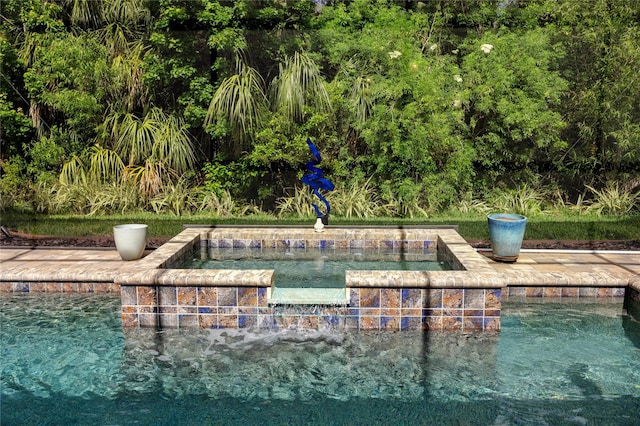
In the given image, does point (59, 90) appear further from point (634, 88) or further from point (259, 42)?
point (634, 88)

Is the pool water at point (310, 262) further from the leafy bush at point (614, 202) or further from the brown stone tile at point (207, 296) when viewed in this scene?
the leafy bush at point (614, 202)

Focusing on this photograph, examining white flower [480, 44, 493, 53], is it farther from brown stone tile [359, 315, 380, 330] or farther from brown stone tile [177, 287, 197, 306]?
brown stone tile [177, 287, 197, 306]

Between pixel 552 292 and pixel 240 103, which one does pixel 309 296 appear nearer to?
pixel 552 292

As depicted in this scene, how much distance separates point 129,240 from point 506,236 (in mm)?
4186

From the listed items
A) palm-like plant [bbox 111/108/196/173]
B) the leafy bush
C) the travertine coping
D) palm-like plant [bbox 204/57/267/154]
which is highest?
palm-like plant [bbox 204/57/267/154]

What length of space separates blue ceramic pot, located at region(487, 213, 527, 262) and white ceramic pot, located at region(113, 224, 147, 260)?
3950mm

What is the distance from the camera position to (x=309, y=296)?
532cm

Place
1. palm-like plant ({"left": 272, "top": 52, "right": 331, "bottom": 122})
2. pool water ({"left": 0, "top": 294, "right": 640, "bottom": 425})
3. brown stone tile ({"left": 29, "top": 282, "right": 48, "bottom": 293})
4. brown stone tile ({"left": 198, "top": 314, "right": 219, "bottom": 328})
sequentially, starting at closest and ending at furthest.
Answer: pool water ({"left": 0, "top": 294, "right": 640, "bottom": 425})
brown stone tile ({"left": 198, "top": 314, "right": 219, "bottom": 328})
brown stone tile ({"left": 29, "top": 282, "right": 48, "bottom": 293})
palm-like plant ({"left": 272, "top": 52, "right": 331, "bottom": 122})

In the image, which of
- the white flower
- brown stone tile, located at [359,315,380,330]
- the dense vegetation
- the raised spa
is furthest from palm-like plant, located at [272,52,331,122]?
brown stone tile, located at [359,315,380,330]

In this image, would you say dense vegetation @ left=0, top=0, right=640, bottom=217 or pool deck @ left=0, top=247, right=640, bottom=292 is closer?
pool deck @ left=0, top=247, right=640, bottom=292

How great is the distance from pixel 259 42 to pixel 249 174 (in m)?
2.34

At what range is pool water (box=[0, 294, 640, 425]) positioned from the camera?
151 inches

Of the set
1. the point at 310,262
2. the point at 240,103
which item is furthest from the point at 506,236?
the point at 240,103

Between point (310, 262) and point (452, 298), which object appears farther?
point (310, 262)
